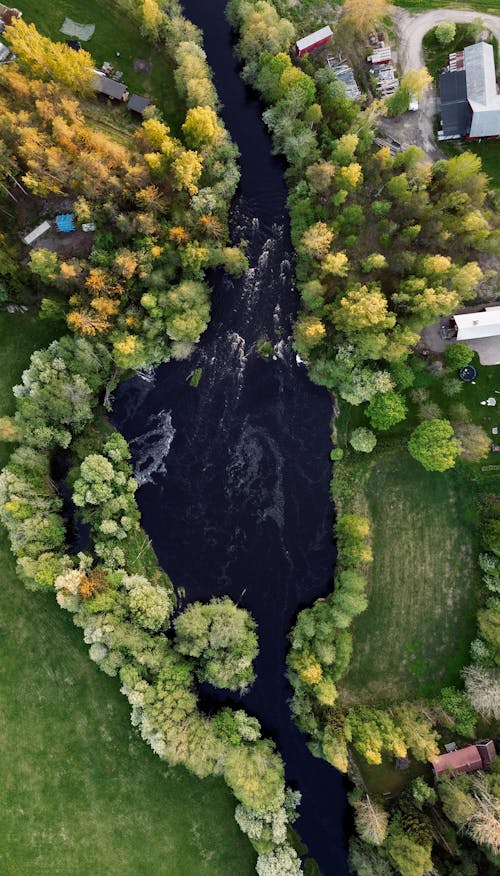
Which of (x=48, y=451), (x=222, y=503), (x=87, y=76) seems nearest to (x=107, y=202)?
(x=87, y=76)

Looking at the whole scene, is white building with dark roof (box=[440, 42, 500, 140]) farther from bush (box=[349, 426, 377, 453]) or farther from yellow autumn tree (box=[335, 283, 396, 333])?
bush (box=[349, 426, 377, 453])

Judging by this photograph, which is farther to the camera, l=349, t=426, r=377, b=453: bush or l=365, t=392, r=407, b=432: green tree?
l=349, t=426, r=377, b=453: bush

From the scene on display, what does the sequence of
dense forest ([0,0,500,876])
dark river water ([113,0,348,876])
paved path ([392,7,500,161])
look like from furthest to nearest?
paved path ([392,7,500,161]) → dark river water ([113,0,348,876]) → dense forest ([0,0,500,876])

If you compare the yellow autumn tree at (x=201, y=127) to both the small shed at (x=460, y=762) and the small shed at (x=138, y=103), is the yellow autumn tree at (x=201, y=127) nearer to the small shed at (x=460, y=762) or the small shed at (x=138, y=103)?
the small shed at (x=138, y=103)

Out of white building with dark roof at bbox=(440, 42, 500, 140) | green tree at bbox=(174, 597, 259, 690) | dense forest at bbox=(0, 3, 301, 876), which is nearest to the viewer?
dense forest at bbox=(0, 3, 301, 876)

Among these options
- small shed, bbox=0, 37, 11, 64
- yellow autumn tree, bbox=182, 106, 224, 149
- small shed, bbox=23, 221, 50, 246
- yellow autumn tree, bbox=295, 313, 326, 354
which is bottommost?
yellow autumn tree, bbox=295, 313, 326, 354

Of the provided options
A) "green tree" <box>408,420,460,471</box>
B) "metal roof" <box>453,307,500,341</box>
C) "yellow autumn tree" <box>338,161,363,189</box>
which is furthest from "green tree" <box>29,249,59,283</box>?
"metal roof" <box>453,307,500,341</box>

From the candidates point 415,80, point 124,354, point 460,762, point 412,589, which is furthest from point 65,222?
point 460,762
